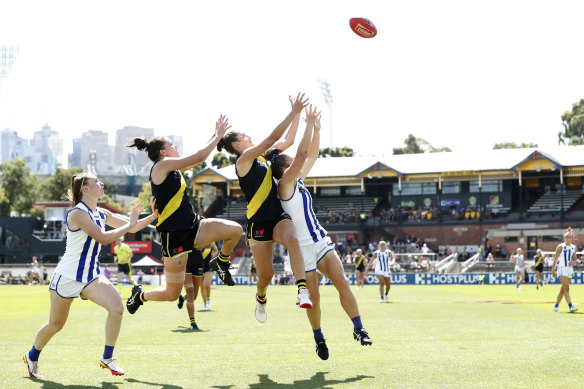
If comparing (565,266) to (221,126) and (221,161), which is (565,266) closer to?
(221,126)

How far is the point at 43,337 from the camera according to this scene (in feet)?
27.8

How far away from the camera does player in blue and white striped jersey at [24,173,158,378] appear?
8.31m

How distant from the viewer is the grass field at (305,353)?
26.4ft

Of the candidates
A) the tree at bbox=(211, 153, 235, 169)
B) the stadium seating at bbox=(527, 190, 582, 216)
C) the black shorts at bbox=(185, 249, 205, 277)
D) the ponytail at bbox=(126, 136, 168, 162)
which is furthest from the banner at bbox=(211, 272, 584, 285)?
the tree at bbox=(211, 153, 235, 169)

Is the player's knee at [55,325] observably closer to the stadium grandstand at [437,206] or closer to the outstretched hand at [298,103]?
the outstretched hand at [298,103]

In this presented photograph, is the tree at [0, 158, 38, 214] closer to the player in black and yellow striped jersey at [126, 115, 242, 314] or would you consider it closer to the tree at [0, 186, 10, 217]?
the tree at [0, 186, 10, 217]

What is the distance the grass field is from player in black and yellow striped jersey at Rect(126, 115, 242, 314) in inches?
51.0

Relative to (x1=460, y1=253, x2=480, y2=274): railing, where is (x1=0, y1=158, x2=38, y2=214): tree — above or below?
above

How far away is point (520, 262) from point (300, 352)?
29360mm

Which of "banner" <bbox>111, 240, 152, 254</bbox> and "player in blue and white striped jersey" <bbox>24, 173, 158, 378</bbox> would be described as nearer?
"player in blue and white striped jersey" <bbox>24, 173, 158, 378</bbox>

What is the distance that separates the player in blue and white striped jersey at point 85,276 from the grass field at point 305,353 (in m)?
0.45

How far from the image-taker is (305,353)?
10.6m

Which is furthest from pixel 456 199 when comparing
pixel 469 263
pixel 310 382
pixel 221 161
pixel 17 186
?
pixel 310 382

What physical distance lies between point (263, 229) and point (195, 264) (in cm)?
760
